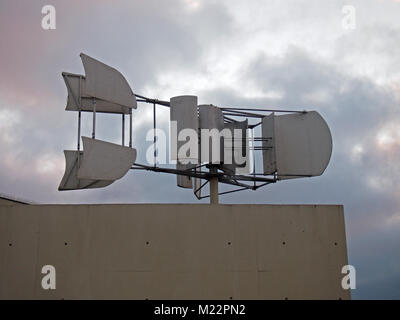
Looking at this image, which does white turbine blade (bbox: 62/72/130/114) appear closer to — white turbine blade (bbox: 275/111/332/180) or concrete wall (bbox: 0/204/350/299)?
A: concrete wall (bbox: 0/204/350/299)

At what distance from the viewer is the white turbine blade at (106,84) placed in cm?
1661

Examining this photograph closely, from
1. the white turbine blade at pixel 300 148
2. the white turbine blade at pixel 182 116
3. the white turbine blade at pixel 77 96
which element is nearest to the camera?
the white turbine blade at pixel 77 96

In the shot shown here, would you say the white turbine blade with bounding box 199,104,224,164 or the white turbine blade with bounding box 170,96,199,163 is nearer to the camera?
the white turbine blade with bounding box 170,96,199,163

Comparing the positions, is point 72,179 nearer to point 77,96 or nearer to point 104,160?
point 104,160

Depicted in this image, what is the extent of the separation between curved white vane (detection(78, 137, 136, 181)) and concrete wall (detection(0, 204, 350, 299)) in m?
1.08

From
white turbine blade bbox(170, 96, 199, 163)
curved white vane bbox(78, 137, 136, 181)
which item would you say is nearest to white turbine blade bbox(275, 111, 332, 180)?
white turbine blade bbox(170, 96, 199, 163)

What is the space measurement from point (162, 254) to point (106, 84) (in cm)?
608

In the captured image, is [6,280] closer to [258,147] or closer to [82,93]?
[82,93]

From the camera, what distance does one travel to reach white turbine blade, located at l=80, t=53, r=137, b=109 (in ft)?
54.5

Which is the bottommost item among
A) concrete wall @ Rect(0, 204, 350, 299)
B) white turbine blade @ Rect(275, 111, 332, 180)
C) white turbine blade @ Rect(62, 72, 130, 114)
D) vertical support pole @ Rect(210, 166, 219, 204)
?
concrete wall @ Rect(0, 204, 350, 299)

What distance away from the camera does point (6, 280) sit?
1522 cm

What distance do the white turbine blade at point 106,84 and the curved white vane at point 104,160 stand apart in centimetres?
171

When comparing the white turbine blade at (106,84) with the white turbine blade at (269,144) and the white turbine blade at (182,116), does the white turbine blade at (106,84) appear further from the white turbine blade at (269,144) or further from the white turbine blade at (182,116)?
the white turbine blade at (269,144)

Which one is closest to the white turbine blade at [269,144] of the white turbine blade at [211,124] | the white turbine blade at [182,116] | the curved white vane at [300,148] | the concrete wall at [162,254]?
the curved white vane at [300,148]
